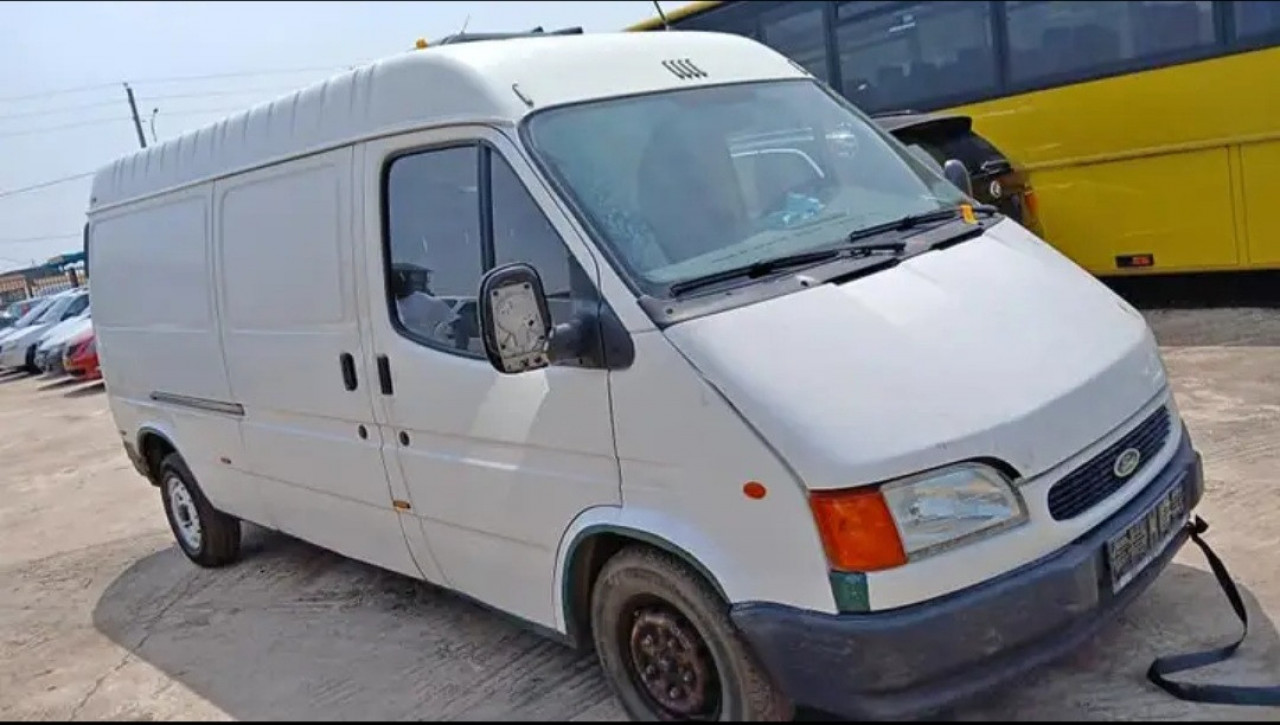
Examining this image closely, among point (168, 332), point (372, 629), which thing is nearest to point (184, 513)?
point (168, 332)

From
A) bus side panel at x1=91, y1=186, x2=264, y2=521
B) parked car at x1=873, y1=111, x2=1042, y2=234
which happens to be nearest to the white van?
bus side panel at x1=91, y1=186, x2=264, y2=521

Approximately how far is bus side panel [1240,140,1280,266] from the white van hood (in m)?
5.66

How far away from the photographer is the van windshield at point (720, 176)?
3486mm

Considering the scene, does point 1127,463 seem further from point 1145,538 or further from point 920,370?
point 920,370

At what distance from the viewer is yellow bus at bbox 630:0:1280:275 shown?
27.6ft

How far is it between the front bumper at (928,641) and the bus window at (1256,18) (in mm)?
6799

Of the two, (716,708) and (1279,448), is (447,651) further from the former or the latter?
(1279,448)

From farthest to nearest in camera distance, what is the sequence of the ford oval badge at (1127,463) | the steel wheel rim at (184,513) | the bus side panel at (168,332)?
1. the steel wheel rim at (184,513)
2. the bus side panel at (168,332)
3. the ford oval badge at (1127,463)

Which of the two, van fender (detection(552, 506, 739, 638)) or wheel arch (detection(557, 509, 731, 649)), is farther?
wheel arch (detection(557, 509, 731, 649))

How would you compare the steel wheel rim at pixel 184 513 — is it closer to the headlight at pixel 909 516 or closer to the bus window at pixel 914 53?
the headlight at pixel 909 516

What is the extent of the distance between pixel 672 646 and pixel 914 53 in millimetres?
8270

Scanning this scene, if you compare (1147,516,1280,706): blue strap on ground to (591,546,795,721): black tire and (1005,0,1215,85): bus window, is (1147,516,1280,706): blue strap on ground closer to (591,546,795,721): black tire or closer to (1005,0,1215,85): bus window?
(591,546,795,721): black tire

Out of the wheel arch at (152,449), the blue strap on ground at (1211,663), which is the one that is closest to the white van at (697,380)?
the blue strap on ground at (1211,663)

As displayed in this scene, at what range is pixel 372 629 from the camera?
194 inches
